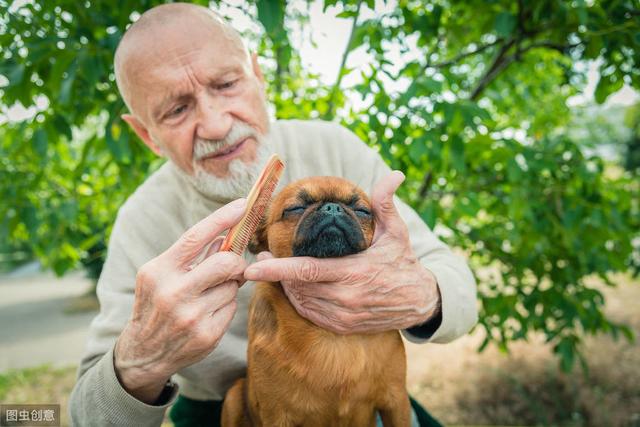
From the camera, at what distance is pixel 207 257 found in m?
1.36

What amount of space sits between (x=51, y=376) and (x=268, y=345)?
6.09 meters

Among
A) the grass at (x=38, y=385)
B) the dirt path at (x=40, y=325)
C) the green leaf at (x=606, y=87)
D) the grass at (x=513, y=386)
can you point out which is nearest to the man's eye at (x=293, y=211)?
the green leaf at (x=606, y=87)

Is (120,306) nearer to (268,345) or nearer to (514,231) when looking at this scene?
(268,345)

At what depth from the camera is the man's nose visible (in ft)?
5.90

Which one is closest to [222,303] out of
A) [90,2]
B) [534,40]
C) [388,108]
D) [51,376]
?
[388,108]

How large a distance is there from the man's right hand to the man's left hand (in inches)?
8.6

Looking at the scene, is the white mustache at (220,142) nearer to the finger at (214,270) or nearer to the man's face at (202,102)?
the man's face at (202,102)

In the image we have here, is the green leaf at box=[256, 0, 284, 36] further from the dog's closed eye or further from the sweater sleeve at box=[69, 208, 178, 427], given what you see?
the sweater sleeve at box=[69, 208, 178, 427]

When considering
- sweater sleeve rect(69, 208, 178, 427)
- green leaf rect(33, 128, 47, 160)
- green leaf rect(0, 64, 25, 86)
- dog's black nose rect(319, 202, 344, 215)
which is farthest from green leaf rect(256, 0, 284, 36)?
green leaf rect(33, 128, 47, 160)

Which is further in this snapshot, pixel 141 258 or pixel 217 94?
pixel 141 258

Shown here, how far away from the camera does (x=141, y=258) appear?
2.00 metres

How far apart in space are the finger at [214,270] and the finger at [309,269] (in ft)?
0.28

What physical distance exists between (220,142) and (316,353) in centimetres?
94

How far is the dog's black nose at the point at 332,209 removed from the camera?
1.57 m
